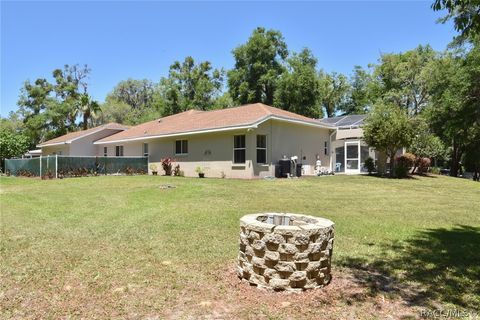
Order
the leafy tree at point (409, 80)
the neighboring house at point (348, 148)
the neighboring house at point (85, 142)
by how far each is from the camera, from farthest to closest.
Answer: the leafy tree at point (409, 80), the neighboring house at point (85, 142), the neighboring house at point (348, 148)

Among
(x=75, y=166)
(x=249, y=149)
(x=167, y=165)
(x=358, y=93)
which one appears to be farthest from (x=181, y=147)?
(x=358, y=93)

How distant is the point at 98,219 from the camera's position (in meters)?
8.81

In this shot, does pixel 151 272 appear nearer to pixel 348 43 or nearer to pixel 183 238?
pixel 183 238

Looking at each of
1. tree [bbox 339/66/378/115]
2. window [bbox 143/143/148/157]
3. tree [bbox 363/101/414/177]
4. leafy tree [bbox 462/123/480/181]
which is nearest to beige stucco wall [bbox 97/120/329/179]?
window [bbox 143/143/148/157]

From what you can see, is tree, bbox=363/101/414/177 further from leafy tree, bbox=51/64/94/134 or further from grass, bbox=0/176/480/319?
leafy tree, bbox=51/64/94/134

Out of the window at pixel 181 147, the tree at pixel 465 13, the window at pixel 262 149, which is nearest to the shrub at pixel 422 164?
the window at pixel 262 149

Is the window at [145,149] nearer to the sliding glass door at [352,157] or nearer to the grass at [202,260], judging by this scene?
the sliding glass door at [352,157]

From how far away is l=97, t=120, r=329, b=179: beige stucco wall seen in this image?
1842 cm

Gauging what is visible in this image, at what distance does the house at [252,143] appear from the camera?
729 inches

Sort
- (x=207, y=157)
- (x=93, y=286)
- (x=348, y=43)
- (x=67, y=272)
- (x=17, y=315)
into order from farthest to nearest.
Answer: (x=348, y=43) < (x=207, y=157) < (x=67, y=272) < (x=93, y=286) < (x=17, y=315)

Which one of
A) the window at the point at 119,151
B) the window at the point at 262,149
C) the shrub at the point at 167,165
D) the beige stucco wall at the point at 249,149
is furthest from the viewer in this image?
the window at the point at 119,151

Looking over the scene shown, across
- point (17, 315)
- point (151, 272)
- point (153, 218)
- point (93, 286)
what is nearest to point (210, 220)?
point (153, 218)

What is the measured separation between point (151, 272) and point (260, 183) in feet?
36.9

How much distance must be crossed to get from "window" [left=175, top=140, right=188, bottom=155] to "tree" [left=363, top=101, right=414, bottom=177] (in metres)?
10.7
